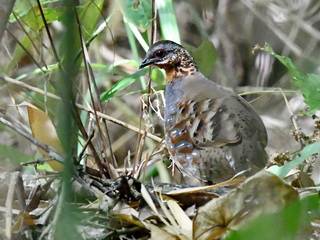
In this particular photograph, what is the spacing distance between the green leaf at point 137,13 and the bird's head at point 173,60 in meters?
0.29

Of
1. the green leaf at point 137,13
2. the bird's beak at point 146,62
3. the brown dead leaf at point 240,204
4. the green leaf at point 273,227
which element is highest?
the green leaf at point 137,13

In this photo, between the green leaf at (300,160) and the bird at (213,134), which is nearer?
the green leaf at (300,160)

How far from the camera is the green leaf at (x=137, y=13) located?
329cm

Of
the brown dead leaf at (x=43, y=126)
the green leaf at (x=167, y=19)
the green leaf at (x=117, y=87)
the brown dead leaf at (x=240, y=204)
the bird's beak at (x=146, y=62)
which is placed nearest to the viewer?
the brown dead leaf at (x=240, y=204)

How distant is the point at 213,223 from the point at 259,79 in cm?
365

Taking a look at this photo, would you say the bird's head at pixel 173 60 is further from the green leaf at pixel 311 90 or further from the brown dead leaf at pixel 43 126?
the green leaf at pixel 311 90

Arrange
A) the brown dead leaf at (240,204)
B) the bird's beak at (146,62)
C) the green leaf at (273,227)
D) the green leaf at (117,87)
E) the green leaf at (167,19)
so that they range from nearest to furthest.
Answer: the green leaf at (273,227), the brown dead leaf at (240,204), the green leaf at (117,87), the bird's beak at (146,62), the green leaf at (167,19)

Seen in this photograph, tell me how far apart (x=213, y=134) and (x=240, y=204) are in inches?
48.0

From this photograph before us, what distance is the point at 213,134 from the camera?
3092 millimetres

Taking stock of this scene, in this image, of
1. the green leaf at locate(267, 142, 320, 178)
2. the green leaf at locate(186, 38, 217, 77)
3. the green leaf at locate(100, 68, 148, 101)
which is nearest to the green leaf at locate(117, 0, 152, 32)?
the green leaf at locate(100, 68, 148, 101)

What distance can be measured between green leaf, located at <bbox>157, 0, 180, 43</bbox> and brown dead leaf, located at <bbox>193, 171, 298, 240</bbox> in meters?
1.92

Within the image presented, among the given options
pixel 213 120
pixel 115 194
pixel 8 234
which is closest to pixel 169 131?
pixel 213 120

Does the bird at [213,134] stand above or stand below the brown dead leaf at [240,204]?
below

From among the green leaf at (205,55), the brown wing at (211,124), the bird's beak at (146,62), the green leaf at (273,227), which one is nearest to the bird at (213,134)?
the brown wing at (211,124)
